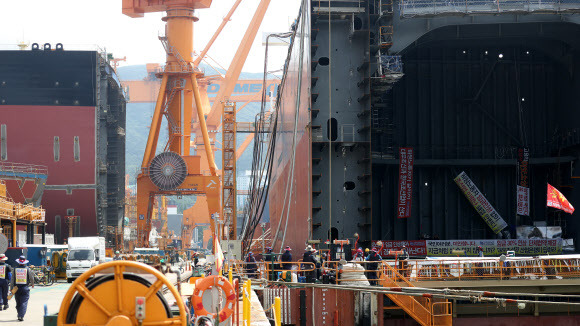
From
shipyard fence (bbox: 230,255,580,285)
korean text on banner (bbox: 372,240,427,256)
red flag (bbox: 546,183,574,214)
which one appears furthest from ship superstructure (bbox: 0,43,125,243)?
shipyard fence (bbox: 230,255,580,285)

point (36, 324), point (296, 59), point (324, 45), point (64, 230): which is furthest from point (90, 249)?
point (64, 230)

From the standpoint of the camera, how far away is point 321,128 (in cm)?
2706

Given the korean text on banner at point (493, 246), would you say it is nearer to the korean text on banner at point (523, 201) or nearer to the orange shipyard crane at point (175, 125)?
the korean text on banner at point (523, 201)

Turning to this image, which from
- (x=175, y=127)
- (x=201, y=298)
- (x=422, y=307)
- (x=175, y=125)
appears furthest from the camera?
(x=175, y=125)

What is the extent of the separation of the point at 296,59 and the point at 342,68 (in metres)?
6.36

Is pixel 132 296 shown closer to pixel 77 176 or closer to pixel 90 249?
pixel 90 249

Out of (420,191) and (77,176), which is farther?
(77,176)

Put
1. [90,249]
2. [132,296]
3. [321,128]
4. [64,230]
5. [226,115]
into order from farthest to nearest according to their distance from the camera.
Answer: [64,230]
[226,115]
[90,249]
[321,128]
[132,296]

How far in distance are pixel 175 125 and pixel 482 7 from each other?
122ft

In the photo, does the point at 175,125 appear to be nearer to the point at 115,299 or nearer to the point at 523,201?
the point at 523,201

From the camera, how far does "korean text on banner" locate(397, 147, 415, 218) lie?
32531 millimetres

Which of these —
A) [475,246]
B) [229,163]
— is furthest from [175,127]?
[475,246]

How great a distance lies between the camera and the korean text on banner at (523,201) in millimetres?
33344

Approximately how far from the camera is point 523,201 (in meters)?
33.3
